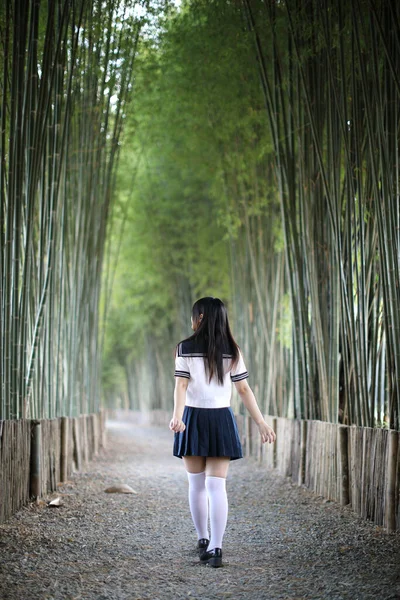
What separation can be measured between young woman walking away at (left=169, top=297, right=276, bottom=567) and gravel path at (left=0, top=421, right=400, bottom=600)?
23 cm

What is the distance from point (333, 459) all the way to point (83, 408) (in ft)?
10.5

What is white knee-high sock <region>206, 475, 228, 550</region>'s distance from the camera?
99.0 inches

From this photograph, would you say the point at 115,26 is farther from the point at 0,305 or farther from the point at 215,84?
the point at 0,305

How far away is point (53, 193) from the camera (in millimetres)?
3934

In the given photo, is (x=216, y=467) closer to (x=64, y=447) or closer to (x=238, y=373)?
(x=238, y=373)

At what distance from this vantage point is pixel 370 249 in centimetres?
377

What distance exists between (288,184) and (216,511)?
2594 mm

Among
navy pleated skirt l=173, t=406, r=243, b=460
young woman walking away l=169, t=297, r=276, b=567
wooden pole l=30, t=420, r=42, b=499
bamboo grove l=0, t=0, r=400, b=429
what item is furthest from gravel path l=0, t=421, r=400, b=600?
bamboo grove l=0, t=0, r=400, b=429

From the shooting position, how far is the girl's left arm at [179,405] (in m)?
2.52

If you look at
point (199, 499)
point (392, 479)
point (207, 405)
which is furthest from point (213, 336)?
point (392, 479)

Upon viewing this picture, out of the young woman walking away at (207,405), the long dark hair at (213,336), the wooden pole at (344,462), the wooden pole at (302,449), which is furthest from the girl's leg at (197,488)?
the wooden pole at (302,449)

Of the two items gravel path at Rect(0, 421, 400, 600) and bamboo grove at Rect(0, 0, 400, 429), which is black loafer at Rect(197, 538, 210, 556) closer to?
gravel path at Rect(0, 421, 400, 600)

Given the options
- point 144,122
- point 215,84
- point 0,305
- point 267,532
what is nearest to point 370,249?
point 267,532

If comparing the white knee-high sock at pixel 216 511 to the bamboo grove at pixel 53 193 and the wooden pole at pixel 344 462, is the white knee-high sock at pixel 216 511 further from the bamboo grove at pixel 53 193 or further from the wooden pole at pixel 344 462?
the bamboo grove at pixel 53 193
